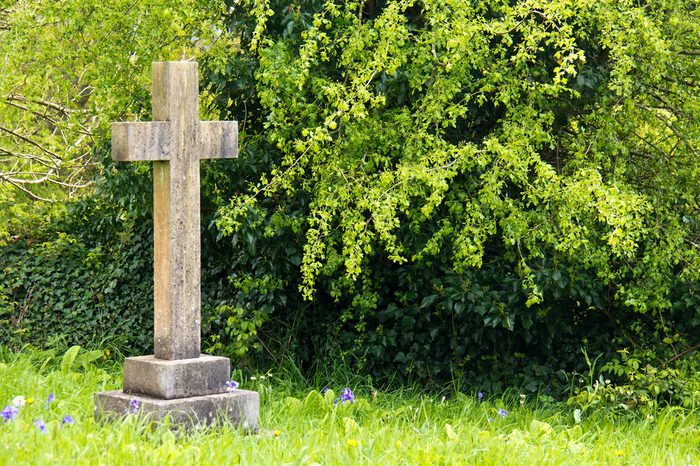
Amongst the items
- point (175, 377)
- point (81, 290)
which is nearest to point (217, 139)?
point (175, 377)

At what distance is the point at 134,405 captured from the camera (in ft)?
16.2

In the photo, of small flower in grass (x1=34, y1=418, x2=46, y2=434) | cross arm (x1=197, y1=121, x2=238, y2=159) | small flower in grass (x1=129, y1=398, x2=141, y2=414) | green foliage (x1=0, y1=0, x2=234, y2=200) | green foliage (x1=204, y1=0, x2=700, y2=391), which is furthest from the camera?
green foliage (x1=0, y1=0, x2=234, y2=200)

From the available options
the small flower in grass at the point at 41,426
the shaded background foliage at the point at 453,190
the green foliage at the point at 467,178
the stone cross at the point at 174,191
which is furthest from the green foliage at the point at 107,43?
the small flower in grass at the point at 41,426

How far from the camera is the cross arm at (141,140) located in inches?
203

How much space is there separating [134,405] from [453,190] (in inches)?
124

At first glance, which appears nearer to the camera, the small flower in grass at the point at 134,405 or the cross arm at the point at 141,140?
the small flower in grass at the point at 134,405

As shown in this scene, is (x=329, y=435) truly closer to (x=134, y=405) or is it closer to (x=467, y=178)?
(x=134, y=405)

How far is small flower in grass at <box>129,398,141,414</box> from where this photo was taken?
493 centimetres

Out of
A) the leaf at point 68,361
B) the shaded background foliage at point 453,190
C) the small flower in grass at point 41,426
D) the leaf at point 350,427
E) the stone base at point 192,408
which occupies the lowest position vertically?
the leaf at point 68,361

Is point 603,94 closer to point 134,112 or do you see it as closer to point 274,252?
point 274,252

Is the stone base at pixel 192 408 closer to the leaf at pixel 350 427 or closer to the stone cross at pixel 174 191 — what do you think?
the stone cross at pixel 174 191

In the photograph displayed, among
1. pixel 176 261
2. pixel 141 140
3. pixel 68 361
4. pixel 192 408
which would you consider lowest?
pixel 68 361

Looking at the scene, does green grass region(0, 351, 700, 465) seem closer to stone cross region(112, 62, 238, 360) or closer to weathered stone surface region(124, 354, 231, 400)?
weathered stone surface region(124, 354, 231, 400)

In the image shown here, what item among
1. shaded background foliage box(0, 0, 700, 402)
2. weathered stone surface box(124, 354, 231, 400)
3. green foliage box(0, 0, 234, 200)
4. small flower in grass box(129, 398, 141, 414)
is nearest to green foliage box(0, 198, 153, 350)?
shaded background foliage box(0, 0, 700, 402)
